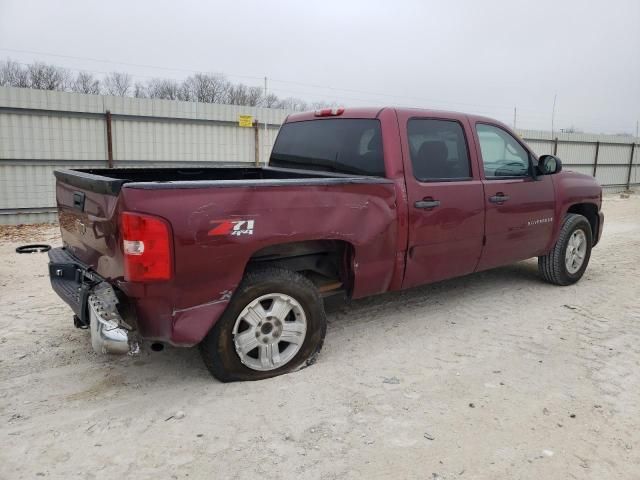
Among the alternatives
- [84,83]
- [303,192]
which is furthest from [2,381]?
[84,83]

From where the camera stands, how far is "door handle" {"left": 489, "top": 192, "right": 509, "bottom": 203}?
187 inches

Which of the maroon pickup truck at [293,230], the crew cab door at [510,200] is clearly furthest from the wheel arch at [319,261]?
the crew cab door at [510,200]

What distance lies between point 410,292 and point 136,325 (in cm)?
319

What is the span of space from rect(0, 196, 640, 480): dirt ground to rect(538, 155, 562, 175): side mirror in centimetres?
144

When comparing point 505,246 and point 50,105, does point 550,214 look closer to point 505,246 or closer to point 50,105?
point 505,246

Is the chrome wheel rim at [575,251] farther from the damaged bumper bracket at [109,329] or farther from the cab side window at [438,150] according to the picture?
the damaged bumper bracket at [109,329]

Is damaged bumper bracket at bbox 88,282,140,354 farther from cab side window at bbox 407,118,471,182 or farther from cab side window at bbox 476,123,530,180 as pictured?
cab side window at bbox 476,123,530,180

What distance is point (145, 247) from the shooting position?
2902 mm

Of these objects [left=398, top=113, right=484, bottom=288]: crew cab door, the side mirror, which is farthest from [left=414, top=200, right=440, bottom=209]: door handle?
the side mirror

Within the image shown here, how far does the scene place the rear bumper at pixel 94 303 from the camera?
2896mm

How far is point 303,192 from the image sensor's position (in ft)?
11.3

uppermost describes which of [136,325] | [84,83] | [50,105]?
[84,83]

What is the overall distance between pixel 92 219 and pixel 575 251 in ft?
17.1

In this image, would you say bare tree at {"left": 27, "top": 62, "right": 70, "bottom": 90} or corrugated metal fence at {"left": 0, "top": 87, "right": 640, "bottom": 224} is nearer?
corrugated metal fence at {"left": 0, "top": 87, "right": 640, "bottom": 224}
